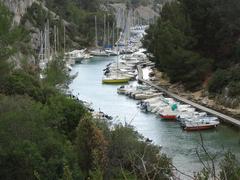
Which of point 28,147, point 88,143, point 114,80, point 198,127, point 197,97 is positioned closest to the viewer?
point 28,147

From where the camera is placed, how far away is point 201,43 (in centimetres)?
5609

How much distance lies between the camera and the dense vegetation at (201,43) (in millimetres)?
51906

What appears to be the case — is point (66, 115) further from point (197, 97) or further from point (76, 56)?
point (76, 56)

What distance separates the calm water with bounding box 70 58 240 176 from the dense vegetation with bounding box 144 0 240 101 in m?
5.50

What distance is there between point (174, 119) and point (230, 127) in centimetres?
527

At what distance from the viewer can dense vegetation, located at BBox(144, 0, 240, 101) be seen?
170ft

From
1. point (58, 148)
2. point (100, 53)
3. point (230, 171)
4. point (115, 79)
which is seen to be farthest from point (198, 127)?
point (100, 53)

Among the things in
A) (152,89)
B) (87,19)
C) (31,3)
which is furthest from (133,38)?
(152,89)

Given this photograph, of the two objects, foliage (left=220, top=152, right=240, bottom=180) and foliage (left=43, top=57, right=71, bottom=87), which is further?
foliage (left=43, top=57, right=71, bottom=87)

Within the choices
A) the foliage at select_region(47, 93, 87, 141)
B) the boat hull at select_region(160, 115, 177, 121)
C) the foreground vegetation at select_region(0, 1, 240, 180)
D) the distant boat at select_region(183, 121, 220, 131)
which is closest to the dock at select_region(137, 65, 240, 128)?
the distant boat at select_region(183, 121, 220, 131)

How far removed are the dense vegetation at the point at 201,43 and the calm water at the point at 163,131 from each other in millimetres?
5503

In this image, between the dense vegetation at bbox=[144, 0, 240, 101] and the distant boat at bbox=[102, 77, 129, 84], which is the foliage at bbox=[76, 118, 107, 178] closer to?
the dense vegetation at bbox=[144, 0, 240, 101]

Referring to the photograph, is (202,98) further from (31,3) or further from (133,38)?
(133,38)

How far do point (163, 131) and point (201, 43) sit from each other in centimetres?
1908
